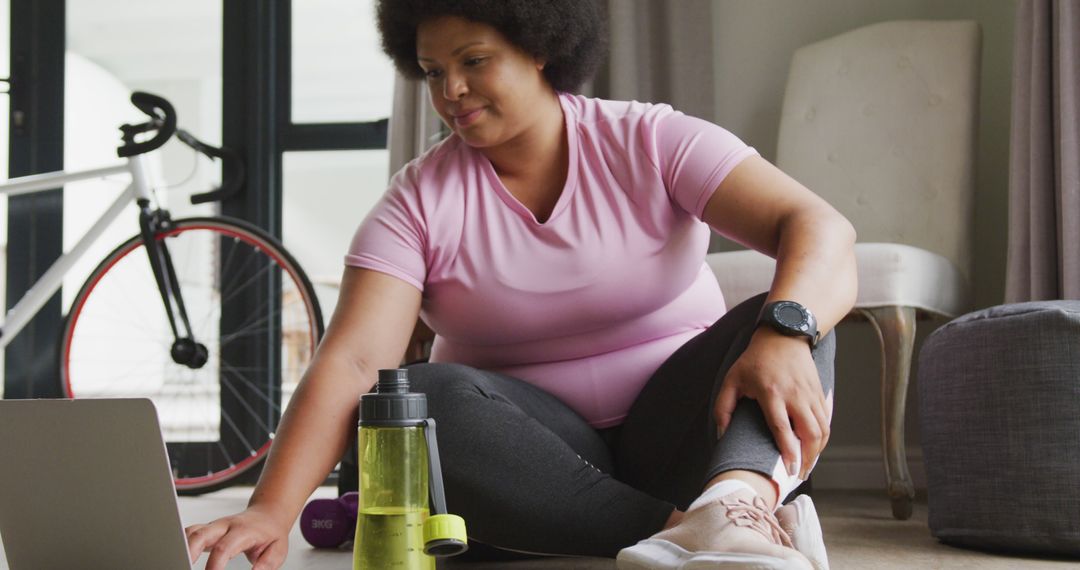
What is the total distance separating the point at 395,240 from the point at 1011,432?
0.85m

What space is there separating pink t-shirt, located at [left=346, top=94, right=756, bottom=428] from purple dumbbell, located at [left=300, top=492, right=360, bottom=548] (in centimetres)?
40

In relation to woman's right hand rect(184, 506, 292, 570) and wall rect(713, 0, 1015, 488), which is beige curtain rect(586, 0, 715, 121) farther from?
woman's right hand rect(184, 506, 292, 570)

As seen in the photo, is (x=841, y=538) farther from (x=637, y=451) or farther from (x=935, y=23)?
(x=935, y=23)

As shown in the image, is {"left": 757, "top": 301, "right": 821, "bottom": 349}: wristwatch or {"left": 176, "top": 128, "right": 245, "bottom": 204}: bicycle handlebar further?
{"left": 176, "top": 128, "right": 245, "bottom": 204}: bicycle handlebar

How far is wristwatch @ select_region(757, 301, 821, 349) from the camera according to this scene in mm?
974

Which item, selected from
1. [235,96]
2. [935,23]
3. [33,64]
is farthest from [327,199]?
[935,23]

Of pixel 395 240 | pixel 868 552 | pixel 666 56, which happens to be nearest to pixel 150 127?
pixel 666 56

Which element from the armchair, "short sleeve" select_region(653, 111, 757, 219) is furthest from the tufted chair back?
"short sleeve" select_region(653, 111, 757, 219)

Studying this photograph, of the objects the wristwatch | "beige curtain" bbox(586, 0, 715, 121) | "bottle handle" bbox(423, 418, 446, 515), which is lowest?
"bottle handle" bbox(423, 418, 446, 515)

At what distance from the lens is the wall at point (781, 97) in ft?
7.92

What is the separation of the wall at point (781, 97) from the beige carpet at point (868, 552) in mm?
407

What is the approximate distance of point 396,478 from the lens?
85 centimetres

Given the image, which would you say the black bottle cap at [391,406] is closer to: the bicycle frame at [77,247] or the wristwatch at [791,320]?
the wristwatch at [791,320]

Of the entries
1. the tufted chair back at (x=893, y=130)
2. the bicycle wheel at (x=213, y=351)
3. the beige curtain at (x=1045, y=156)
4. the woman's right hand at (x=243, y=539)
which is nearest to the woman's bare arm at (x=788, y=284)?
the woman's right hand at (x=243, y=539)
